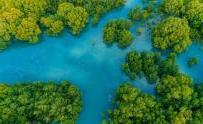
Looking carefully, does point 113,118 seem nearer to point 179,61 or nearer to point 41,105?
point 41,105

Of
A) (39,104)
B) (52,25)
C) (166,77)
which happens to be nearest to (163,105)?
(166,77)

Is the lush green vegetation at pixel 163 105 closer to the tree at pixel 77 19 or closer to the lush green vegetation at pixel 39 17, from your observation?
the lush green vegetation at pixel 39 17

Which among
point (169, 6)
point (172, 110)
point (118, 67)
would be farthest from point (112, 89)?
point (169, 6)

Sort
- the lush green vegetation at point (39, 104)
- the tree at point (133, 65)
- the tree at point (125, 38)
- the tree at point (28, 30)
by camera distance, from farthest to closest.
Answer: the tree at point (28, 30), the tree at point (125, 38), the tree at point (133, 65), the lush green vegetation at point (39, 104)

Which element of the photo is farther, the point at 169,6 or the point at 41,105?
the point at 169,6

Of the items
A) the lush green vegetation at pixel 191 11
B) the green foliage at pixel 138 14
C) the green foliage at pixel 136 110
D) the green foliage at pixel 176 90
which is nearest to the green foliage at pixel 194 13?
the lush green vegetation at pixel 191 11

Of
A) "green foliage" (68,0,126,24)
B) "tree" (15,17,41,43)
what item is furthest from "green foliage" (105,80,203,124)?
"tree" (15,17,41,43)
